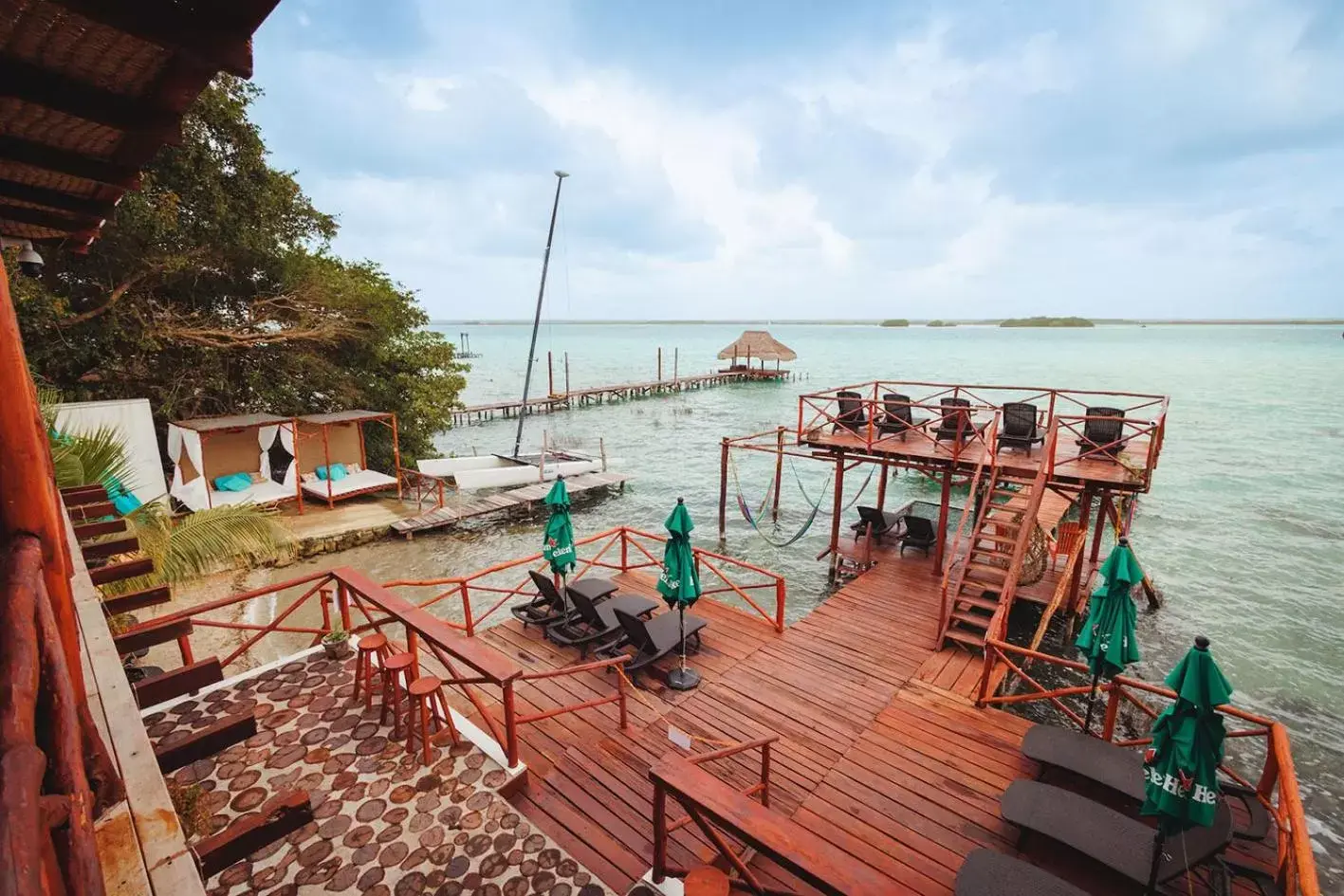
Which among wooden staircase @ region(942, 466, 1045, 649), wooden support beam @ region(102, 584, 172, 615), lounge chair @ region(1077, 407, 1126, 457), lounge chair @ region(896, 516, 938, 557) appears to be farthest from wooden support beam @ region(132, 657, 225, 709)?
lounge chair @ region(1077, 407, 1126, 457)

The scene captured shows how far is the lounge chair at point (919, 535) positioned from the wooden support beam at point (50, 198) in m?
13.7

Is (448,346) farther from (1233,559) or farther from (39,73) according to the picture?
(1233,559)

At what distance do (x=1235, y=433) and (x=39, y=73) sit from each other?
48652 mm

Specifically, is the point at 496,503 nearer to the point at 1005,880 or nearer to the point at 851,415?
the point at 851,415

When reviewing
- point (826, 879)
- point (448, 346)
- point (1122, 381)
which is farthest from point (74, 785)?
point (1122, 381)

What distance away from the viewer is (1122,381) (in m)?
66.7

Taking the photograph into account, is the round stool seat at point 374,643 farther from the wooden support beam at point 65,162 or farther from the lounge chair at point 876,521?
the lounge chair at point 876,521

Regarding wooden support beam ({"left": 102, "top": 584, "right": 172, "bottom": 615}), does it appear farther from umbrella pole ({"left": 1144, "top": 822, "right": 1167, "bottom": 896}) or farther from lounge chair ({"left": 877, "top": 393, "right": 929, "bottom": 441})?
lounge chair ({"left": 877, "top": 393, "right": 929, "bottom": 441})

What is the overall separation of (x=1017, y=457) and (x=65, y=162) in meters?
13.7

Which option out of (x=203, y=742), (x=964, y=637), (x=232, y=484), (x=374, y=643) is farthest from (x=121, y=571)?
(x=232, y=484)

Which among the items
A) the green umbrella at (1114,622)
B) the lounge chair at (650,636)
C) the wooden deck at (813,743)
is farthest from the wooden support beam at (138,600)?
the green umbrella at (1114,622)

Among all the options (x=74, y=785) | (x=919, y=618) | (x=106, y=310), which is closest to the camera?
(x=74, y=785)

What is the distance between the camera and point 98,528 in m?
5.06

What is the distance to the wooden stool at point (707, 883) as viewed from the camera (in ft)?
10.4
